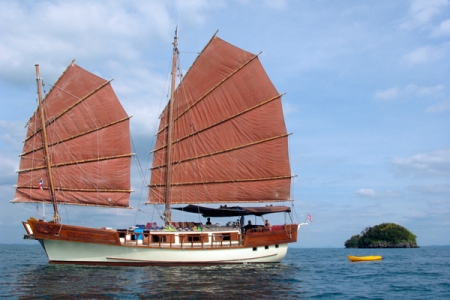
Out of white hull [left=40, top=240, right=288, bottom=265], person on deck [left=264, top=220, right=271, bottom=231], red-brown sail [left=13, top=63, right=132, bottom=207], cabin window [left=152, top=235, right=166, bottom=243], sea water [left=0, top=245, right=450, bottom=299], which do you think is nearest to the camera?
sea water [left=0, top=245, right=450, bottom=299]

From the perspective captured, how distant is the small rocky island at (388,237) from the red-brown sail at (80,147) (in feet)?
210

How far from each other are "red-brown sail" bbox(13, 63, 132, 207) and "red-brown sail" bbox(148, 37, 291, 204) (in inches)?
129

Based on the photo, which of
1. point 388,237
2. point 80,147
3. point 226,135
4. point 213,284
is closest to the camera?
point 213,284

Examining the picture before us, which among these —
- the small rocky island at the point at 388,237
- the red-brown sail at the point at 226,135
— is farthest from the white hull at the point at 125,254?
the small rocky island at the point at 388,237

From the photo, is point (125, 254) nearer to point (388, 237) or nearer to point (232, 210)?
point (232, 210)

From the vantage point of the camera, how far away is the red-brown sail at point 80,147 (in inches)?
1110

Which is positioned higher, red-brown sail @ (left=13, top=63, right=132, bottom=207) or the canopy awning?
red-brown sail @ (left=13, top=63, right=132, bottom=207)

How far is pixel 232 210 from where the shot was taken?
30.5 metres

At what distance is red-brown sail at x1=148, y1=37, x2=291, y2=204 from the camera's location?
32.2 meters

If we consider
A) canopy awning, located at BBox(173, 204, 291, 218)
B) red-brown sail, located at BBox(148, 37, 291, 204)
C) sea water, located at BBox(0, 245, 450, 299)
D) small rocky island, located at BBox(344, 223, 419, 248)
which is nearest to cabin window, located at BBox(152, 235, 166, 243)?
sea water, located at BBox(0, 245, 450, 299)

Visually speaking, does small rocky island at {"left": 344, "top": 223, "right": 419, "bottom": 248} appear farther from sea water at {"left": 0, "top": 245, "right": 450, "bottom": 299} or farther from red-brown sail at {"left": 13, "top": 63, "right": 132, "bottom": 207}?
red-brown sail at {"left": 13, "top": 63, "right": 132, "bottom": 207}

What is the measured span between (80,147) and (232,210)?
11.0 metres

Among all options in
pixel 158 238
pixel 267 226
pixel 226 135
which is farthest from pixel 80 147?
pixel 267 226

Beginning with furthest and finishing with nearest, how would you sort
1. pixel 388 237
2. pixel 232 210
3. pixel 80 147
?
1. pixel 388 237
2. pixel 232 210
3. pixel 80 147
